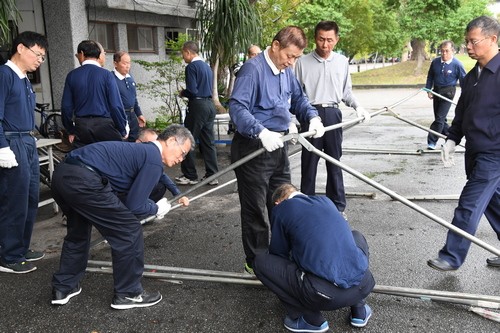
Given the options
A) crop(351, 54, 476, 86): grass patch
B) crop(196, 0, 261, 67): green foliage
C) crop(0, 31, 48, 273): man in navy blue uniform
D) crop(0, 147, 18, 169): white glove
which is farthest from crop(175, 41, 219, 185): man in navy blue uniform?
crop(351, 54, 476, 86): grass patch

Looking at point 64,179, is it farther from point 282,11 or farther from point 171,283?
point 282,11

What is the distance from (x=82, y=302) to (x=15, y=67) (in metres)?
1.93

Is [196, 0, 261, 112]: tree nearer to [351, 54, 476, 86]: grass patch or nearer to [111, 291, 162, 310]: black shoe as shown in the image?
[111, 291, 162, 310]: black shoe

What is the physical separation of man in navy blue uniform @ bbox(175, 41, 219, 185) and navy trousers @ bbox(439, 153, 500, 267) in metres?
3.63

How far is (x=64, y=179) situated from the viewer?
304 cm

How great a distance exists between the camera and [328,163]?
4.88 m

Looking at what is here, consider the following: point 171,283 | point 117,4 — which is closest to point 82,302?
point 171,283

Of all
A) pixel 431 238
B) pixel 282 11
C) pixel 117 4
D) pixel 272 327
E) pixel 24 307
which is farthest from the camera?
pixel 282 11

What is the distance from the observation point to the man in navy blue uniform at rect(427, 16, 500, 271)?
360 centimetres

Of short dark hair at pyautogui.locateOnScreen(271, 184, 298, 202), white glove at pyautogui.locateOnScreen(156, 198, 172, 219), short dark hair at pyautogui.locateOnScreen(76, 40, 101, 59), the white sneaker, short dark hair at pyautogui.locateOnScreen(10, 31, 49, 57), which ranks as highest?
short dark hair at pyautogui.locateOnScreen(10, 31, 49, 57)

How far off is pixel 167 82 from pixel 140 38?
1.76m

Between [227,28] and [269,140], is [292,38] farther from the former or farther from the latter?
[227,28]

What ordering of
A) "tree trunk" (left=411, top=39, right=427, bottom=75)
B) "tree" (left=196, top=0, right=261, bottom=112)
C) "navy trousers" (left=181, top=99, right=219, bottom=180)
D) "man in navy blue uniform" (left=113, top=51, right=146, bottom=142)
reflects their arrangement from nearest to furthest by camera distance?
"man in navy blue uniform" (left=113, top=51, right=146, bottom=142) → "navy trousers" (left=181, top=99, right=219, bottom=180) → "tree" (left=196, top=0, right=261, bottom=112) → "tree trunk" (left=411, top=39, right=427, bottom=75)

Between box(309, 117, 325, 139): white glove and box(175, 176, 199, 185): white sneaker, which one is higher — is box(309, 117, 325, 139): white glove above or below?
above
